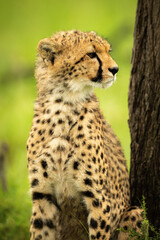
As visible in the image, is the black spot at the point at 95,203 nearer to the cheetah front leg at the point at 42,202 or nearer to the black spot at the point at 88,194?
the black spot at the point at 88,194

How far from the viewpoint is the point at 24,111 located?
784 cm

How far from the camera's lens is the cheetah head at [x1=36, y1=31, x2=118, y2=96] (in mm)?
3076

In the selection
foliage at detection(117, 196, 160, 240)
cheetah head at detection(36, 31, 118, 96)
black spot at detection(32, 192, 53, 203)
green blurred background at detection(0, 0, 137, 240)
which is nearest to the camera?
foliage at detection(117, 196, 160, 240)

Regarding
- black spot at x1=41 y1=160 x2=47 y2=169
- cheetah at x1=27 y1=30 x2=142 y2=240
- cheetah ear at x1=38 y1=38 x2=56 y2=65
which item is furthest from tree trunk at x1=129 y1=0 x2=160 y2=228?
black spot at x1=41 y1=160 x2=47 y2=169

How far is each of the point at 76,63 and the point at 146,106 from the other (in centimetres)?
58

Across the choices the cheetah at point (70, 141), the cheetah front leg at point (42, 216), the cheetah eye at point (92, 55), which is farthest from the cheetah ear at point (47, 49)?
the cheetah front leg at point (42, 216)

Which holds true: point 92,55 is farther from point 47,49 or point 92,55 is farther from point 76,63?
point 47,49

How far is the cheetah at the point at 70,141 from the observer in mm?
3084

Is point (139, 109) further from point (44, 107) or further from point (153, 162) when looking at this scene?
point (44, 107)

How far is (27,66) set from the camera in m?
8.22

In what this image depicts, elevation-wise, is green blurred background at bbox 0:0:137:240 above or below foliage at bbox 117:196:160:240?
above

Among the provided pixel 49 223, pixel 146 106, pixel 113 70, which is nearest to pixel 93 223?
pixel 49 223

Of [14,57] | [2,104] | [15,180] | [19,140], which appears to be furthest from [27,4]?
[15,180]

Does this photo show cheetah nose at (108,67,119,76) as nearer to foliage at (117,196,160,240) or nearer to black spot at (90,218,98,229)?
foliage at (117,196,160,240)
